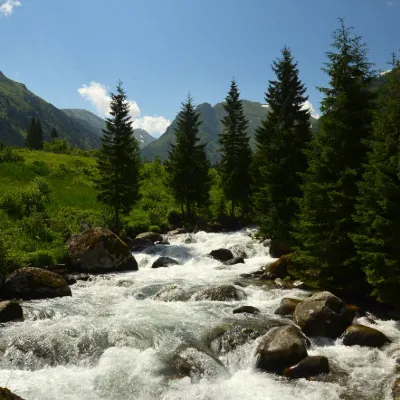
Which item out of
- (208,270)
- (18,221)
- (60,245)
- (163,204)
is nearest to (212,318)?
(208,270)

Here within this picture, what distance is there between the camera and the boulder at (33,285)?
57.1ft

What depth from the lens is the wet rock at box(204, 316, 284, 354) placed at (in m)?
12.5

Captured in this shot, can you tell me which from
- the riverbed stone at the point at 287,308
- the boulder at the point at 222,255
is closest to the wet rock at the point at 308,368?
the riverbed stone at the point at 287,308

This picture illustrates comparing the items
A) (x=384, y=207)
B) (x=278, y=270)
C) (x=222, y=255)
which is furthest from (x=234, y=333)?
(x=222, y=255)

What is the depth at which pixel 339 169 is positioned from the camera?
18062mm

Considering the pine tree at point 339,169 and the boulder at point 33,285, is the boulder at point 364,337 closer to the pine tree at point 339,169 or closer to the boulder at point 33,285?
the pine tree at point 339,169

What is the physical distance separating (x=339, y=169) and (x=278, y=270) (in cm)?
753

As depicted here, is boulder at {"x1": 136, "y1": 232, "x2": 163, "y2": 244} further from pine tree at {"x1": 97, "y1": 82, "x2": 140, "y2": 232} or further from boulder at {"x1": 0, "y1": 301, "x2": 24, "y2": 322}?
boulder at {"x1": 0, "y1": 301, "x2": 24, "y2": 322}

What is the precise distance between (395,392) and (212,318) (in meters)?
7.12

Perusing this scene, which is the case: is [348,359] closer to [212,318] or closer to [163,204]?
[212,318]

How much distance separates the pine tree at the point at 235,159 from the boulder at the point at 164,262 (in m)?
17.6

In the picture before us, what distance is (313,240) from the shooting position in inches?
719

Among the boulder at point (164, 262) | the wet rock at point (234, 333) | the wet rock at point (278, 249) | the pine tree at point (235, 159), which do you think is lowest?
the wet rock at point (234, 333)

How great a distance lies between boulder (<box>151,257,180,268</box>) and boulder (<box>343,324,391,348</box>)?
15.7 metres
